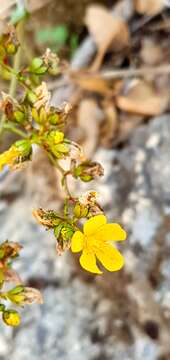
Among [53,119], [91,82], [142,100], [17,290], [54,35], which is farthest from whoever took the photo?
[54,35]

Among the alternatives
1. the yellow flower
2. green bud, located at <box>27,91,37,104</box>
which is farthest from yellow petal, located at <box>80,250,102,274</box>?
green bud, located at <box>27,91,37,104</box>

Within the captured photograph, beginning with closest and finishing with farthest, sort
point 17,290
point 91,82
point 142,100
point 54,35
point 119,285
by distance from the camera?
point 17,290
point 119,285
point 142,100
point 91,82
point 54,35

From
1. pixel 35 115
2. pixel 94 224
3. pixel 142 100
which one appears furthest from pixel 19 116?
pixel 142 100

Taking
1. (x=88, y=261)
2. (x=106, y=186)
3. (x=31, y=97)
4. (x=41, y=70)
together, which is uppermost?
(x=106, y=186)

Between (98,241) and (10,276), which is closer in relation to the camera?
(98,241)

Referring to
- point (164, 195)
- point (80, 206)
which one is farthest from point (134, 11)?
point (80, 206)

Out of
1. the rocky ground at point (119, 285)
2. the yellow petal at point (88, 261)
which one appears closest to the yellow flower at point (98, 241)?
the yellow petal at point (88, 261)

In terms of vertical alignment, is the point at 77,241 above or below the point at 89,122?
below

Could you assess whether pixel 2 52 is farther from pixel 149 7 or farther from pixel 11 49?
pixel 149 7
